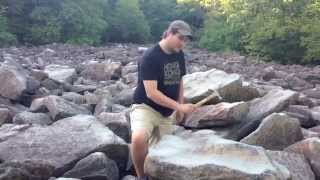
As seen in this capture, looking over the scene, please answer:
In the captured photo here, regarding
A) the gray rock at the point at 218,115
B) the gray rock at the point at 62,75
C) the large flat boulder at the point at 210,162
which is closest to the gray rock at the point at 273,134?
the gray rock at the point at 218,115

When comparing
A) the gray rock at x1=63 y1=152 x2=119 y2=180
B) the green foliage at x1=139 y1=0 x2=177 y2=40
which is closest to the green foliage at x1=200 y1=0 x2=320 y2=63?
the green foliage at x1=139 y1=0 x2=177 y2=40

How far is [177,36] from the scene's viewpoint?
5.81 metres

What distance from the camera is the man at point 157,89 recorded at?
5.84 meters

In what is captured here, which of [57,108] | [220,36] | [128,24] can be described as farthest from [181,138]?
[128,24]

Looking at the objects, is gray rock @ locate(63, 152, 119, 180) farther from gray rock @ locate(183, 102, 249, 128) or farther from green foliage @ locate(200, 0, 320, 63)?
green foliage @ locate(200, 0, 320, 63)

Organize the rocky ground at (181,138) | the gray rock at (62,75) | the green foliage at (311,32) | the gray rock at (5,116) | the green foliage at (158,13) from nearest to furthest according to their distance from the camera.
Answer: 1. the rocky ground at (181,138)
2. the gray rock at (5,116)
3. the gray rock at (62,75)
4. the green foliage at (311,32)
5. the green foliage at (158,13)

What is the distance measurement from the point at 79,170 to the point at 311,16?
26.0 m

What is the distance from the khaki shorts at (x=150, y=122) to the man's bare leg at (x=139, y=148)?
0.32 feet

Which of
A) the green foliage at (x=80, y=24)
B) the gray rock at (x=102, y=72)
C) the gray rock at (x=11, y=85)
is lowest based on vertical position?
the green foliage at (x=80, y=24)

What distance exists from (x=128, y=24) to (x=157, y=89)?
1809 inches

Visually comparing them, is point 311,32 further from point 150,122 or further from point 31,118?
point 150,122

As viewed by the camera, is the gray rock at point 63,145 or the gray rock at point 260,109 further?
the gray rock at point 260,109

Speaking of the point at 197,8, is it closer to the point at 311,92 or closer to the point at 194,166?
the point at 311,92

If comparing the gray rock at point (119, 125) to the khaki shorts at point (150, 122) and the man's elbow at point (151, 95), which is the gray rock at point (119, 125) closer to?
the khaki shorts at point (150, 122)
